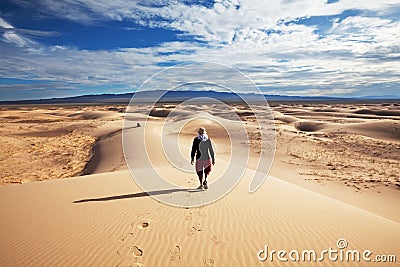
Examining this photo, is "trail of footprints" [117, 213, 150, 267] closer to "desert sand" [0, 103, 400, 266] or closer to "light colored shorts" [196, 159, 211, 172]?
"desert sand" [0, 103, 400, 266]

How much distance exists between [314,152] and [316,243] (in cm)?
1363

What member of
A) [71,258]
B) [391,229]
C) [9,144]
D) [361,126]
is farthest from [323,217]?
[361,126]

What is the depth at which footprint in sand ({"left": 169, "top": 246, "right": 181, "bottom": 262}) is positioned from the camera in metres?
4.47

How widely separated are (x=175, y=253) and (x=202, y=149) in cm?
365

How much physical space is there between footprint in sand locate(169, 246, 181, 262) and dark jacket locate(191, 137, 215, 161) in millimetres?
Result: 3363

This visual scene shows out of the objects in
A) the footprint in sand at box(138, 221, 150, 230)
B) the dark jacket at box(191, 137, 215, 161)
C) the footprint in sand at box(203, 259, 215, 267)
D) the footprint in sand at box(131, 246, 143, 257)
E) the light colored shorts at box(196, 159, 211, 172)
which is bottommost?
the footprint in sand at box(203, 259, 215, 267)

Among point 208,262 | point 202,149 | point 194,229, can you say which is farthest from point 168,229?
point 202,149

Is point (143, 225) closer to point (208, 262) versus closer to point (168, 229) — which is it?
point (168, 229)

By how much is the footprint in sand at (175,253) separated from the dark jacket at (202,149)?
336cm

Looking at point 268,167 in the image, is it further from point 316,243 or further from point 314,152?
point 316,243

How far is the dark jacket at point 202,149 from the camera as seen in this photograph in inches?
306

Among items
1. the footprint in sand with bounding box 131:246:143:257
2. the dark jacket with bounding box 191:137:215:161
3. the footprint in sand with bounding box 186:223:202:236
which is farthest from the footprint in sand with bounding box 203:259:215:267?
the dark jacket with bounding box 191:137:215:161

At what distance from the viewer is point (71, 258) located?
441 centimetres

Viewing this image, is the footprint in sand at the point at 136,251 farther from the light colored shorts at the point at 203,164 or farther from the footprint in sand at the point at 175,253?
the light colored shorts at the point at 203,164
